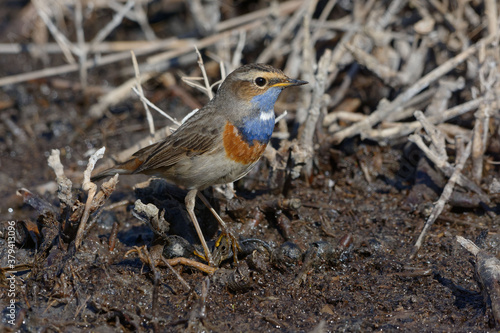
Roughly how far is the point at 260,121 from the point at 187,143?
0.80 m

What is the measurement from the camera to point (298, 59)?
27.7 feet

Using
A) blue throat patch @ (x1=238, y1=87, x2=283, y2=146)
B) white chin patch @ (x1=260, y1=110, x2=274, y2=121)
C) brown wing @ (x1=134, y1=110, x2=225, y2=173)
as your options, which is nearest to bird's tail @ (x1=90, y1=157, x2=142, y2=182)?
brown wing @ (x1=134, y1=110, x2=225, y2=173)

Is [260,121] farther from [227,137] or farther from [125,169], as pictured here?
[125,169]

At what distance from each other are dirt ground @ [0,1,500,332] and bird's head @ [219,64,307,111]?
1.05 metres

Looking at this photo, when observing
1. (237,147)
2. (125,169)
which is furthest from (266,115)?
(125,169)

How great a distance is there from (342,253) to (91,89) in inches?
224

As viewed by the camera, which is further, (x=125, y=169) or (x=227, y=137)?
(x=125, y=169)

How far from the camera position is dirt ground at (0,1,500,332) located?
4773 millimetres

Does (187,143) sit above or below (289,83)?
below

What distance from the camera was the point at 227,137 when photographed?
5.64 meters

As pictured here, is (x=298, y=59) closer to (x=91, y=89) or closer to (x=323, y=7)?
(x=323, y=7)

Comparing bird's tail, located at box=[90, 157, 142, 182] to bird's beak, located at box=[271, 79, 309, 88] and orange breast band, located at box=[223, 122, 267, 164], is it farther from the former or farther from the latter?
bird's beak, located at box=[271, 79, 309, 88]

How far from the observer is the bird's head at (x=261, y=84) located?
5703 mm

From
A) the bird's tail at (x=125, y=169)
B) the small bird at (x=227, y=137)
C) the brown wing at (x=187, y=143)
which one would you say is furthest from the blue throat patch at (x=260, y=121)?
the bird's tail at (x=125, y=169)
